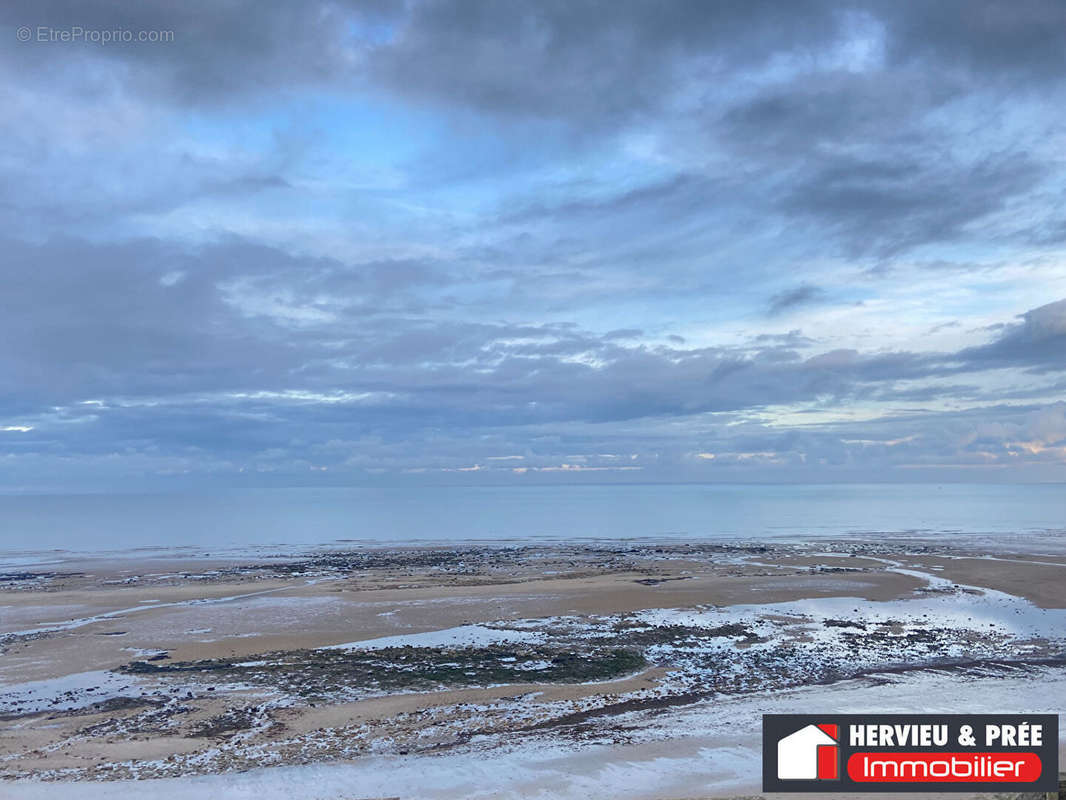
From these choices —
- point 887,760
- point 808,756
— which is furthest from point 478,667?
point 887,760

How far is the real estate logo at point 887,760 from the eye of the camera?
34.6ft

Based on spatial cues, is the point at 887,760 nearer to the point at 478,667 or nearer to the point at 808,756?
the point at 808,756

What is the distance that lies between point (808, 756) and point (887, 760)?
1.28 meters

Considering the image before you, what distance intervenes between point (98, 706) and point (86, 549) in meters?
55.2

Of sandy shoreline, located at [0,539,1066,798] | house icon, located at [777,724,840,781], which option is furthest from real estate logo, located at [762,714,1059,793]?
sandy shoreline, located at [0,539,1066,798]

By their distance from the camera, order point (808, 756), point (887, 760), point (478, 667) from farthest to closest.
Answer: point (478, 667)
point (887, 760)
point (808, 756)

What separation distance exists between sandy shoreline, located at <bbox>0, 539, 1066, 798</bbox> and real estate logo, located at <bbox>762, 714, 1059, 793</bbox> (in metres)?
1.70

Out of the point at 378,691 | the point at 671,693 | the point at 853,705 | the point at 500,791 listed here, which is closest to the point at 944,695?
the point at 853,705

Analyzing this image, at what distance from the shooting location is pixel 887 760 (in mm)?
11055

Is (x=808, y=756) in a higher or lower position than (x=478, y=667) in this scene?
higher

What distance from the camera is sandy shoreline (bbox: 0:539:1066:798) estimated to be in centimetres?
1418

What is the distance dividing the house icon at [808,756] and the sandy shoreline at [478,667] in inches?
64.2

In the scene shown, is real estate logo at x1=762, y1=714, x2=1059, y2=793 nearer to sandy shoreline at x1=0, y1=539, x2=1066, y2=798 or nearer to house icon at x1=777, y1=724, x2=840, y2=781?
house icon at x1=777, y1=724, x2=840, y2=781

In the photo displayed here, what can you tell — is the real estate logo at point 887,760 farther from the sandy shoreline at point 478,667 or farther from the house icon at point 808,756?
the sandy shoreline at point 478,667
